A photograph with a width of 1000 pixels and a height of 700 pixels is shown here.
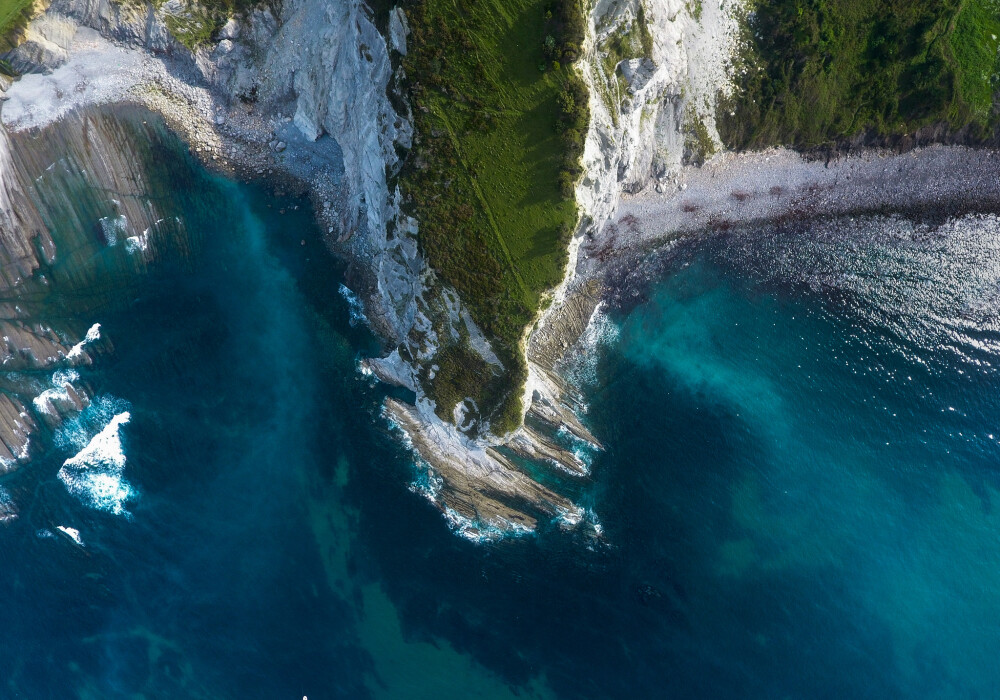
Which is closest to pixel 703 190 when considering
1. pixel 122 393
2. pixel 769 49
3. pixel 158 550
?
pixel 769 49

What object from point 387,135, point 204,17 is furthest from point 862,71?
point 204,17

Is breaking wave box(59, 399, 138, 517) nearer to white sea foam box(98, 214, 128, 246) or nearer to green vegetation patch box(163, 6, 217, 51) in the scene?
white sea foam box(98, 214, 128, 246)

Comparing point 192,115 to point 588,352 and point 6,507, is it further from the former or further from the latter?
point 588,352

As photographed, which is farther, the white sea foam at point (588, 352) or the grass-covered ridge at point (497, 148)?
the white sea foam at point (588, 352)

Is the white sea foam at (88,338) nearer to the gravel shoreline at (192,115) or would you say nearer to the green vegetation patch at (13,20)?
the gravel shoreline at (192,115)

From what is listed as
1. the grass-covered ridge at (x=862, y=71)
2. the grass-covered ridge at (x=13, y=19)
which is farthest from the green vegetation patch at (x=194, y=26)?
the grass-covered ridge at (x=862, y=71)

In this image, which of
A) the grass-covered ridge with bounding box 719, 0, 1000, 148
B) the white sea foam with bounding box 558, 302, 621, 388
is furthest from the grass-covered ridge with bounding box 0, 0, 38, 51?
the grass-covered ridge with bounding box 719, 0, 1000, 148
